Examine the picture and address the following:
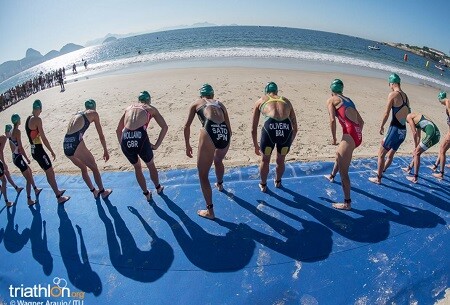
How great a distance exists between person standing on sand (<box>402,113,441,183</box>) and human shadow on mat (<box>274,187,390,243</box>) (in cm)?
161

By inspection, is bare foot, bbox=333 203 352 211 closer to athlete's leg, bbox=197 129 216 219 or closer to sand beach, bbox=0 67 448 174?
sand beach, bbox=0 67 448 174

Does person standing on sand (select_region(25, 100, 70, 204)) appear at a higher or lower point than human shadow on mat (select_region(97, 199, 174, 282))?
higher

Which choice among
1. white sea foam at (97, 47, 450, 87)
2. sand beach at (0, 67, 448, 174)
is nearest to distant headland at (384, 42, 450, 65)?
white sea foam at (97, 47, 450, 87)

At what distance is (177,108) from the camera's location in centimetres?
1095

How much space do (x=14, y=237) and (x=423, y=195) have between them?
278 inches

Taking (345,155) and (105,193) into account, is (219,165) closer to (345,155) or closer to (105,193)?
(345,155)

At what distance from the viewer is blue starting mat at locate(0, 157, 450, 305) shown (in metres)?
3.28

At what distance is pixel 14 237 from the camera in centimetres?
447

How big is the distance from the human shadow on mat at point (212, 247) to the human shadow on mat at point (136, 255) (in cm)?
28

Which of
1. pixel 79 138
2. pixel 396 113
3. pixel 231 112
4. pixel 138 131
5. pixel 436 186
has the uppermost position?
pixel 396 113

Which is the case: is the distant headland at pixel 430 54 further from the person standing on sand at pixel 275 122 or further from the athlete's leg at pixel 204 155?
the athlete's leg at pixel 204 155

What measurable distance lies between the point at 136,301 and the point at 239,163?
3.73 meters

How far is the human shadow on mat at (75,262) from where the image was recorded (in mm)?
3487

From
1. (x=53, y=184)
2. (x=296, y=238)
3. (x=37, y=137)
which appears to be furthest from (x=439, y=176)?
(x=37, y=137)
